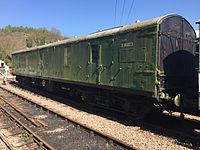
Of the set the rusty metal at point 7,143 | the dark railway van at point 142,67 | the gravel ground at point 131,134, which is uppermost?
the dark railway van at point 142,67

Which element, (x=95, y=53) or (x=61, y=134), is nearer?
(x=61, y=134)

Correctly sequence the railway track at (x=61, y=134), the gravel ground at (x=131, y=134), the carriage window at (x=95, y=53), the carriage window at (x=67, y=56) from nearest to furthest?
the gravel ground at (x=131, y=134)
the railway track at (x=61, y=134)
the carriage window at (x=95, y=53)
the carriage window at (x=67, y=56)

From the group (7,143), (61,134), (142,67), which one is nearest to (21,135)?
(7,143)

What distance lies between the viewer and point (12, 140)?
29.1ft

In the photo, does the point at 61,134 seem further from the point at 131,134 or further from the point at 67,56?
the point at 67,56

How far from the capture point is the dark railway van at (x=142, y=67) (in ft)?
31.0

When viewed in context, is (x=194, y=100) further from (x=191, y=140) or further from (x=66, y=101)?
(x=66, y=101)

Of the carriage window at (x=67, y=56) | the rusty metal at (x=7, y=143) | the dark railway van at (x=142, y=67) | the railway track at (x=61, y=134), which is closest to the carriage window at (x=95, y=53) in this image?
the dark railway van at (x=142, y=67)

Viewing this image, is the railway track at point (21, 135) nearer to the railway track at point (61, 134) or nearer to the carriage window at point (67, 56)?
the railway track at point (61, 134)

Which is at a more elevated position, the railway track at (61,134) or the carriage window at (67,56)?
the carriage window at (67,56)

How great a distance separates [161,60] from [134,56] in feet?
3.90

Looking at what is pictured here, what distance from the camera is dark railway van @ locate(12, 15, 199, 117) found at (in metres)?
9.44

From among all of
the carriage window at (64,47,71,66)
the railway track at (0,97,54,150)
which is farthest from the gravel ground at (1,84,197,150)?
the carriage window at (64,47,71,66)

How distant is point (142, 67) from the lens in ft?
32.6
